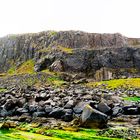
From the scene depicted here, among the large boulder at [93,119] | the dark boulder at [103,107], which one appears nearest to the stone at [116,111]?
the dark boulder at [103,107]

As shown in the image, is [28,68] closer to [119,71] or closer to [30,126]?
[119,71]

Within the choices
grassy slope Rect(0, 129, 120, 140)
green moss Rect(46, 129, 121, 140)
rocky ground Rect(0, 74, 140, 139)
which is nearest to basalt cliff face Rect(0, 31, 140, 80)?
rocky ground Rect(0, 74, 140, 139)

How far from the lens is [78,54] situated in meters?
113

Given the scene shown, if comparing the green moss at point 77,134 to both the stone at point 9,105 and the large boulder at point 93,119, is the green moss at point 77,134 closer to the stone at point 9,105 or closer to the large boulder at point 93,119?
the large boulder at point 93,119

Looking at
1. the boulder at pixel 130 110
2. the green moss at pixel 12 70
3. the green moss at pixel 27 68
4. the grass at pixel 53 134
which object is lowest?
the green moss at pixel 12 70

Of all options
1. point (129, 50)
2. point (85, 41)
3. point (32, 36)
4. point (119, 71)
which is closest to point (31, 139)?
point (119, 71)

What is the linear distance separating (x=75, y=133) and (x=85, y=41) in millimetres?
125884

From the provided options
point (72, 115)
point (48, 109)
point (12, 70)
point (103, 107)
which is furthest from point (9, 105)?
point (12, 70)

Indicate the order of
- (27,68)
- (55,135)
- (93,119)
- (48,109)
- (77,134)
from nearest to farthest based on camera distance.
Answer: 1. (55,135)
2. (77,134)
3. (93,119)
4. (48,109)
5. (27,68)

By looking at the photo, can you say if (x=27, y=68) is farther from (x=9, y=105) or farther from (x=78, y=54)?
(x=9, y=105)

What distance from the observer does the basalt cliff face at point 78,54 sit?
361 ft

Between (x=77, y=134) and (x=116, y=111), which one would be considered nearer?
(x=77, y=134)

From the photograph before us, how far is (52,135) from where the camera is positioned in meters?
19.6

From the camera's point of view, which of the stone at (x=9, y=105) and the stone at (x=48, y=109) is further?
the stone at (x=9, y=105)
